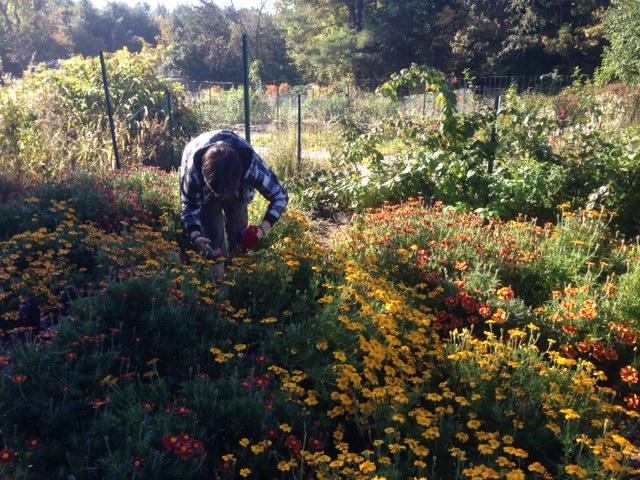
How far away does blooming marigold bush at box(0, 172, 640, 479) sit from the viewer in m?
2.45

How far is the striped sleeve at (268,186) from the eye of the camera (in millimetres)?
4156

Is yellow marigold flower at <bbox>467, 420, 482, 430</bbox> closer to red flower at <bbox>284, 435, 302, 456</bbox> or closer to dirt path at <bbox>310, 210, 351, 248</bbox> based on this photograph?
red flower at <bbox>284, 435, 302, 456</bbox>

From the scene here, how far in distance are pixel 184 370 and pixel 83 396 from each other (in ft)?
1.72

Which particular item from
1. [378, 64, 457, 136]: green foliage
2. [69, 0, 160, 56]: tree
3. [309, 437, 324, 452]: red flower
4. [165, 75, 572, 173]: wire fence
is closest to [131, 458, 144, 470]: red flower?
[309, 437, 324, 452]: red flower

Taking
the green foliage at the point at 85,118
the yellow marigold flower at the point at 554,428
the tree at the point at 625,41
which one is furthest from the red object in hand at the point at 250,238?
the tree at the point at 625,41

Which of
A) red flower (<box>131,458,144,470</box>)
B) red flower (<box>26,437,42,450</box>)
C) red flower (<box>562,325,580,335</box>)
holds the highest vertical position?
red flower (<box>131,458,144,470</box>)

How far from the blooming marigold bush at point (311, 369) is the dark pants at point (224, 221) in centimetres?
38

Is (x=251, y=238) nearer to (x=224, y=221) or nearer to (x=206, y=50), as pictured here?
(x=224, y=221)

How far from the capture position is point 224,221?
15.3ft

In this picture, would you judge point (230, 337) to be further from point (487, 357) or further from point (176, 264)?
point (487, 357)

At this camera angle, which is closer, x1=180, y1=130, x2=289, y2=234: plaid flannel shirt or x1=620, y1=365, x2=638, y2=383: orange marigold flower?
x1=620, y1=365, x2=638, y2=383: orange marigold flower

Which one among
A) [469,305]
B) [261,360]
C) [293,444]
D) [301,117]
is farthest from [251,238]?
[301,117]

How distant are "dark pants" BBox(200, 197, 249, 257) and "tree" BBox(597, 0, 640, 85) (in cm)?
1940

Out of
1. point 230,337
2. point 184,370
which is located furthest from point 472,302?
point 184,370
